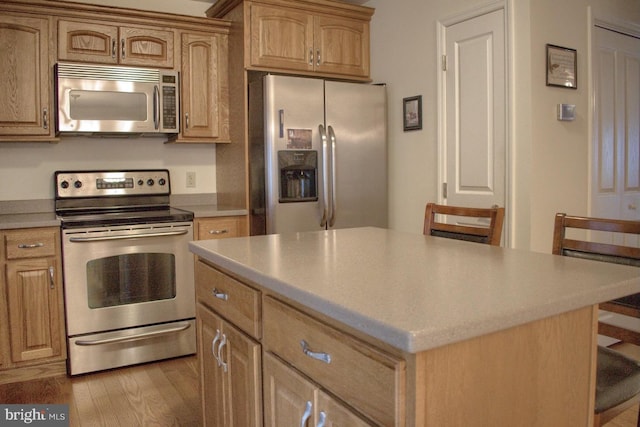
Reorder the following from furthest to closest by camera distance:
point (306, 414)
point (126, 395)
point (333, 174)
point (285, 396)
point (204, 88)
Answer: point (204, 88) < point (333, 174) < point (126, 395) < point (285, 396) < point (306, 414)

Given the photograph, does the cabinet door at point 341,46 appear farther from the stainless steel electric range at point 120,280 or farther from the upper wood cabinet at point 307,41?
the stainless steel electric range at point 120,280

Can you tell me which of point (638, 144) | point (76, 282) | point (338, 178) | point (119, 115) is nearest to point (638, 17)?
point (638, 144)

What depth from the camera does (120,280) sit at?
2.98 meters

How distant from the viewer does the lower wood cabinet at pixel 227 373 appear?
54.4 inches

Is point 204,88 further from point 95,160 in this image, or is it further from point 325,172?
point 325,172

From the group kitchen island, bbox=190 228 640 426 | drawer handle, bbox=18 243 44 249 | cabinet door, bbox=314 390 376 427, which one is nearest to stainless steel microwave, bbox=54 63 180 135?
drawer handle, bbox=18 243 44 249

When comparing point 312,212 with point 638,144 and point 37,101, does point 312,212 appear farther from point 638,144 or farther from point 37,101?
point 638,144

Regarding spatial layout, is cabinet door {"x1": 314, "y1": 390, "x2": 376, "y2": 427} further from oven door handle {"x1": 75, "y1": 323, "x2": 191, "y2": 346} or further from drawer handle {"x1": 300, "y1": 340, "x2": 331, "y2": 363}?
oven door handle {"x1": 75, "y1": 323, "x2": 191, "y2": 346}

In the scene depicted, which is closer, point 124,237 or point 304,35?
point 124,237

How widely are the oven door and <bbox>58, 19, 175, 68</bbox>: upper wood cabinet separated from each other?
1.07 m

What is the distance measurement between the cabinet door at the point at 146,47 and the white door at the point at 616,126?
2613 mm

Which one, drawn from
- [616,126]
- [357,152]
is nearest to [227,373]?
[357,152]

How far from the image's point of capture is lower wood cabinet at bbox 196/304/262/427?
1.38 metres

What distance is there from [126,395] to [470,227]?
1882 mm
